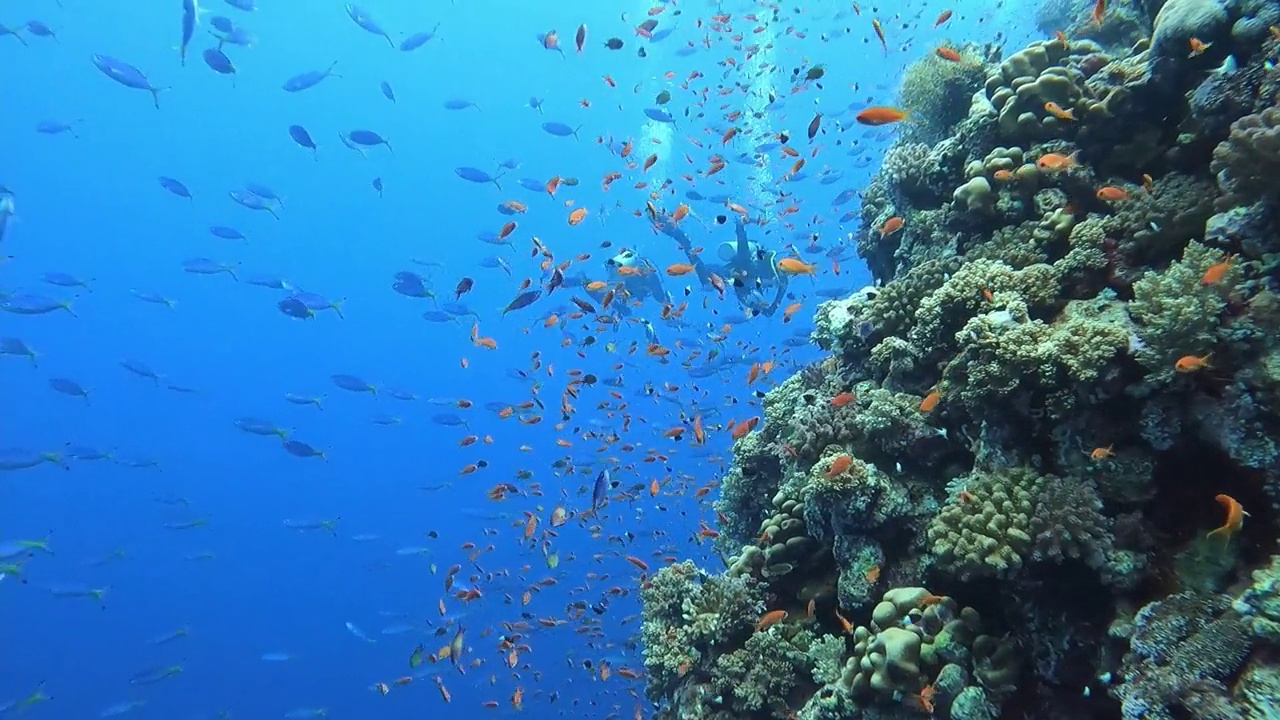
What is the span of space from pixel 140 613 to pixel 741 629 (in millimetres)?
78367

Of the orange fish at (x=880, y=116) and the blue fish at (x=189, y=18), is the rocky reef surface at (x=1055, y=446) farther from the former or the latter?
the blue fish at (x=189, y=18)

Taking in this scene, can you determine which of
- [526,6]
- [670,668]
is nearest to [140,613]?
[526,6]

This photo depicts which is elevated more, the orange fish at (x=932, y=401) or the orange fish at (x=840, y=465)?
the orange fish at (x=932, y=401)

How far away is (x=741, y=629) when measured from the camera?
5734 millimetres

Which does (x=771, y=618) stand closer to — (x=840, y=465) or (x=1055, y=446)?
(x=840, y=465)

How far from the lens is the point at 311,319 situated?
160 feet

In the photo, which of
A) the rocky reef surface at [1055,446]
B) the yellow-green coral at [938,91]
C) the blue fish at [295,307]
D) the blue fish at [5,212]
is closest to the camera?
the rocky reef surface at [1055,446]

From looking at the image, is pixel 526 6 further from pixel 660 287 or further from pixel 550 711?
pixel 550 711

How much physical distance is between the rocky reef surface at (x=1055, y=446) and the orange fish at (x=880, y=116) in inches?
32.2

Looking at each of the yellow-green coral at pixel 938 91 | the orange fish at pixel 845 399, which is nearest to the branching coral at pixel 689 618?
the orange fish at pixel 845 399

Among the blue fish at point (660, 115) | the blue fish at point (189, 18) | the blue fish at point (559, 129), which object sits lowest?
the blue fish at point (189, 18)

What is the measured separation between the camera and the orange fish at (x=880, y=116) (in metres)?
6.30

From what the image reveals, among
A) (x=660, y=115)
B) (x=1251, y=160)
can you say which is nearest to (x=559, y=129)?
(x=660, y=115)

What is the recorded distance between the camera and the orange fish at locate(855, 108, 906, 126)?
630 cm
